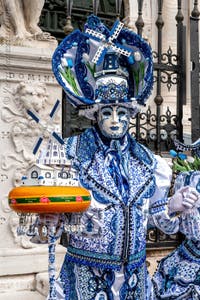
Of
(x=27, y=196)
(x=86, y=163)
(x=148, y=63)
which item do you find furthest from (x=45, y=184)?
(x=148, y=63)

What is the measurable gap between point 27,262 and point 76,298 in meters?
1.10

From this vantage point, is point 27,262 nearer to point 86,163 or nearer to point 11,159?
point 11,159

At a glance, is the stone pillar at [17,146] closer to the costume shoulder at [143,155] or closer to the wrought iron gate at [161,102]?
the wrought iron gate at [161,102]

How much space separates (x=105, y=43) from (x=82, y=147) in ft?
1.91

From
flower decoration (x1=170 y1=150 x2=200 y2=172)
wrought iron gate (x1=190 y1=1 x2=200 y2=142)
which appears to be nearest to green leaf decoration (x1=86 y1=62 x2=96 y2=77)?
flower decoration (x1=170 y1=150 x2=200 y2=172)

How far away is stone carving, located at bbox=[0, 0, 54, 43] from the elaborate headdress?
3.82ft

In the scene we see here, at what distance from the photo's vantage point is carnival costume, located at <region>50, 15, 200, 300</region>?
271 cm

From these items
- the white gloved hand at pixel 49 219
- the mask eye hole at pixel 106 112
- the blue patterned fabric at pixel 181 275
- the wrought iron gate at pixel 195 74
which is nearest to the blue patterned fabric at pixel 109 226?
the mask eye hole at pixel 106 112

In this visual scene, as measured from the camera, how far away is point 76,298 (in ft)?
8.98

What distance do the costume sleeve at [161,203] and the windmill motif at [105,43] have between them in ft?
2.19

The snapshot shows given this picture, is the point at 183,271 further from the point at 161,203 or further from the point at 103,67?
the point at 103,67

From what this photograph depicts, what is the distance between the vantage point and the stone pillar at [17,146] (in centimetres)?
376

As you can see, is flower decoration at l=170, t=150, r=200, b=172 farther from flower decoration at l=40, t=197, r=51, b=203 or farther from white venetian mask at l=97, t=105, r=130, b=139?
flower decoration at l=40, t=197, r=51, b=203

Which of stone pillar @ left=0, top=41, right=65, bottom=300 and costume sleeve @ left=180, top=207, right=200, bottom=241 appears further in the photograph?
stone pillar @ left=0, top=41, right=65, bottom=300
